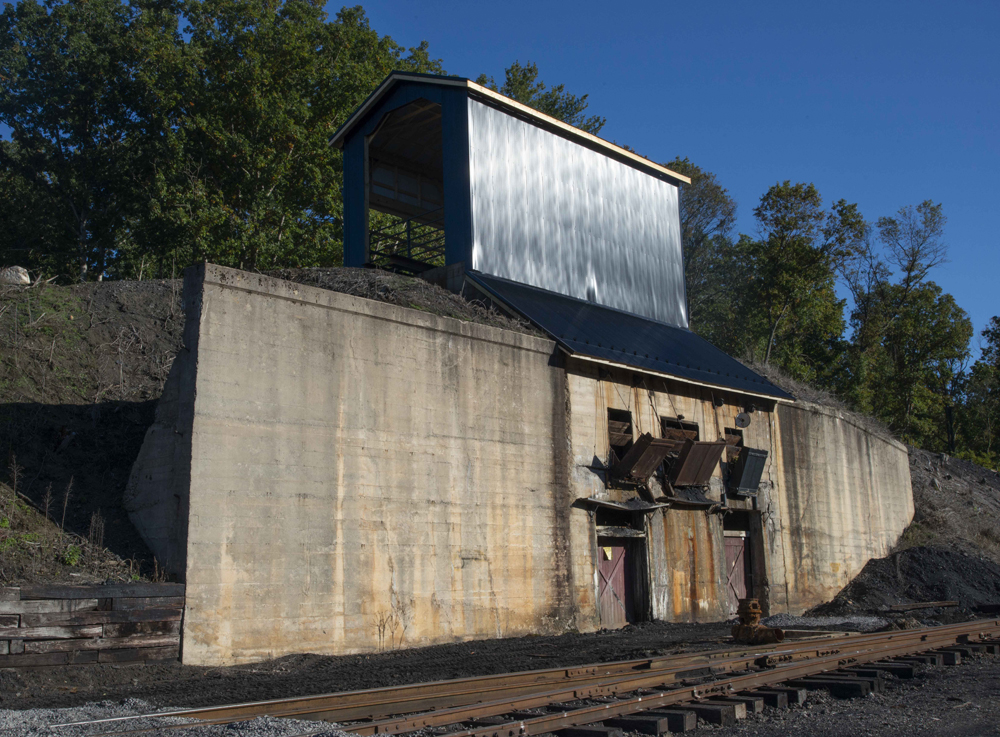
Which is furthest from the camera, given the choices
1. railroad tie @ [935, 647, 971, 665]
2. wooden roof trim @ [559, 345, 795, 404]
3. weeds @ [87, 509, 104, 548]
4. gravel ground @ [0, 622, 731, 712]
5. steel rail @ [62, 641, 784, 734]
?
wooden roof trim @ [559, 345, 795, 404]

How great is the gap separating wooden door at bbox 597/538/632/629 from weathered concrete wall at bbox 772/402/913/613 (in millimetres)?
5803

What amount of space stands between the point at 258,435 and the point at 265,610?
226 centimetres

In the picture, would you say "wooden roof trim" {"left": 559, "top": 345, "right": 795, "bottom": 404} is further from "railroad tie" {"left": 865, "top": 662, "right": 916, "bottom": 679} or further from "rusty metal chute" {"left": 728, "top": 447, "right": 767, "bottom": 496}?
"railroad tie" {"left": 865, "top": 662, "right": 916, "bottom": 679}

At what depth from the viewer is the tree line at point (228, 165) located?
89.7 ft

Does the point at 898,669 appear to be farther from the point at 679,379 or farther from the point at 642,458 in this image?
the point at 679,379

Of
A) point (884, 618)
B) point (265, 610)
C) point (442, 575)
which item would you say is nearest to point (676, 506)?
point (884, 618)

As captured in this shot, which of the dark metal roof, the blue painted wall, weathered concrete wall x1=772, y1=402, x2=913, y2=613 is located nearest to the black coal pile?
weathered concrete wall x1=772, y1=402, x2=913, y2=613

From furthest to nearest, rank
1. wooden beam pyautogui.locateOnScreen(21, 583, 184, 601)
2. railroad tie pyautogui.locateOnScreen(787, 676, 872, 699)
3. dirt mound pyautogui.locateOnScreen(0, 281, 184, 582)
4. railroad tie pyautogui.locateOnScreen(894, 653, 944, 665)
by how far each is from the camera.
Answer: dirt mound pyautogui.locateOnScreen(0, 281, 184, 582) → railroad tie pyautogui.locateOnScreen(894, 653, 944, 665) → wooden beam pyautogui.locateOnScreen(21, 583, 184, 601) → railroad tie pyautogui.locateOnScreen(787, 676, 872, 699)

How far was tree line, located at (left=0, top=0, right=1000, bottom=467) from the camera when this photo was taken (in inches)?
1077

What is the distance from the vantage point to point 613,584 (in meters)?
16.9

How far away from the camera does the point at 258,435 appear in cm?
1150

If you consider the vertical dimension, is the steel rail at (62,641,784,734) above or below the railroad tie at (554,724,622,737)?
above

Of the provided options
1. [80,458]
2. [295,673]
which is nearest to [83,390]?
[80,458]

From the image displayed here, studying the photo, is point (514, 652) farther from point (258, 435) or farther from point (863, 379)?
point (863, 379)
